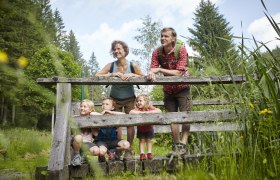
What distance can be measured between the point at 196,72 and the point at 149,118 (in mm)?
1657

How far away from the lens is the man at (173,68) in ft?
12.8

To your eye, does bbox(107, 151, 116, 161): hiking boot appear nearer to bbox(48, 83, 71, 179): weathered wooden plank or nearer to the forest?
bbox(48, 83, 71, 179): weathered wooden plank

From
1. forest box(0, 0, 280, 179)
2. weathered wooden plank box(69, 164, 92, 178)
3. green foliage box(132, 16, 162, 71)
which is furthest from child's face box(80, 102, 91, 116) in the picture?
green foliage box(132, 16, 162, 71)

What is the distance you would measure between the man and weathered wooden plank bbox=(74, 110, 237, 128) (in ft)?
2.11

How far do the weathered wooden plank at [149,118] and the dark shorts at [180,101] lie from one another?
2.48 feet

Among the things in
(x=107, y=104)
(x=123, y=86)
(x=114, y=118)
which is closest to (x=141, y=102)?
(x=123, y=86)

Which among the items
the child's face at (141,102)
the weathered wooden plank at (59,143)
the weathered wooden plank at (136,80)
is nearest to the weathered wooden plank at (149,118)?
the weathered wooden plank at (59,143)

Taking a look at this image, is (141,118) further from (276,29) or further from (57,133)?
(276,29)

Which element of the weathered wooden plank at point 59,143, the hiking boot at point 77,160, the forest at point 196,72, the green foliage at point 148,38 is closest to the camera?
the forest at point 196,72

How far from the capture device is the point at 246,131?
207cm

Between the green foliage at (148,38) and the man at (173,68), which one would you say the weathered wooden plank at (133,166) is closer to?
the man at (173,68)

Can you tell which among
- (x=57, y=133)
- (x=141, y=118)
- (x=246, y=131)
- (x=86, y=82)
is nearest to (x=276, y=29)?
(x=246, y=131)

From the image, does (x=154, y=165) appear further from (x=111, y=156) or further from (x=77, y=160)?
(x=77, y=160)

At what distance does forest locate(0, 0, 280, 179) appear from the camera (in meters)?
0.50
